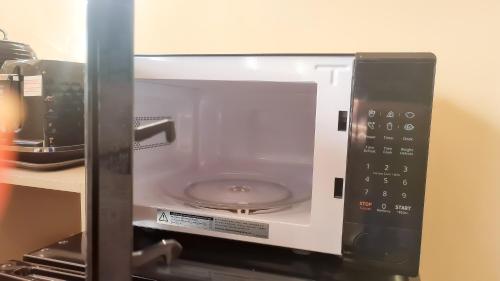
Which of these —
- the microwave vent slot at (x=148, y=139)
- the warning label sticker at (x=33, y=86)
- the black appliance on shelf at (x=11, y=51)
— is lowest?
the microwave vent slot at (x=148, y=139)

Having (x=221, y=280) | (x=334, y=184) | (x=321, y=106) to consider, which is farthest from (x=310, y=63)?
(x=221, y=280)

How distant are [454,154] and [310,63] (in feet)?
1.60

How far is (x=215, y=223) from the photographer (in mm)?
672

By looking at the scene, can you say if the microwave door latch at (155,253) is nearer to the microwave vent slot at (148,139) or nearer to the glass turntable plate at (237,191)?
the glass turntable plate at (237,191)

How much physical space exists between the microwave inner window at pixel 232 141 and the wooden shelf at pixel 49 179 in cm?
12

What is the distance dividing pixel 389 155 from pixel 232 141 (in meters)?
0.54

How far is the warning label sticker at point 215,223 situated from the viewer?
2.13 ft

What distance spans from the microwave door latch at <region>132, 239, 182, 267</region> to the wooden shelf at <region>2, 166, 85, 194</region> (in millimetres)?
363

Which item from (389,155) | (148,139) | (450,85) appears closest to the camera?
(389,155)

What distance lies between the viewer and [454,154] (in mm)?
892

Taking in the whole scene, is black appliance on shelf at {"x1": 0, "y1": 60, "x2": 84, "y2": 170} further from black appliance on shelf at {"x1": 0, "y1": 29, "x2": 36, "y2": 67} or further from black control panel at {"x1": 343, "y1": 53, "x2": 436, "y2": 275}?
black control panel at {"x1": 343, "y1": 53, "x2": 436, "y2": 275}

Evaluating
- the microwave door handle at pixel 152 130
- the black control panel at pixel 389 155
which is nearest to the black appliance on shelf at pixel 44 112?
the microwave door handle at pixel 152 130

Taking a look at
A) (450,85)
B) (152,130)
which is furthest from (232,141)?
(152,130)

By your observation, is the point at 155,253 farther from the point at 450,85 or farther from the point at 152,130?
the point at 450,85
